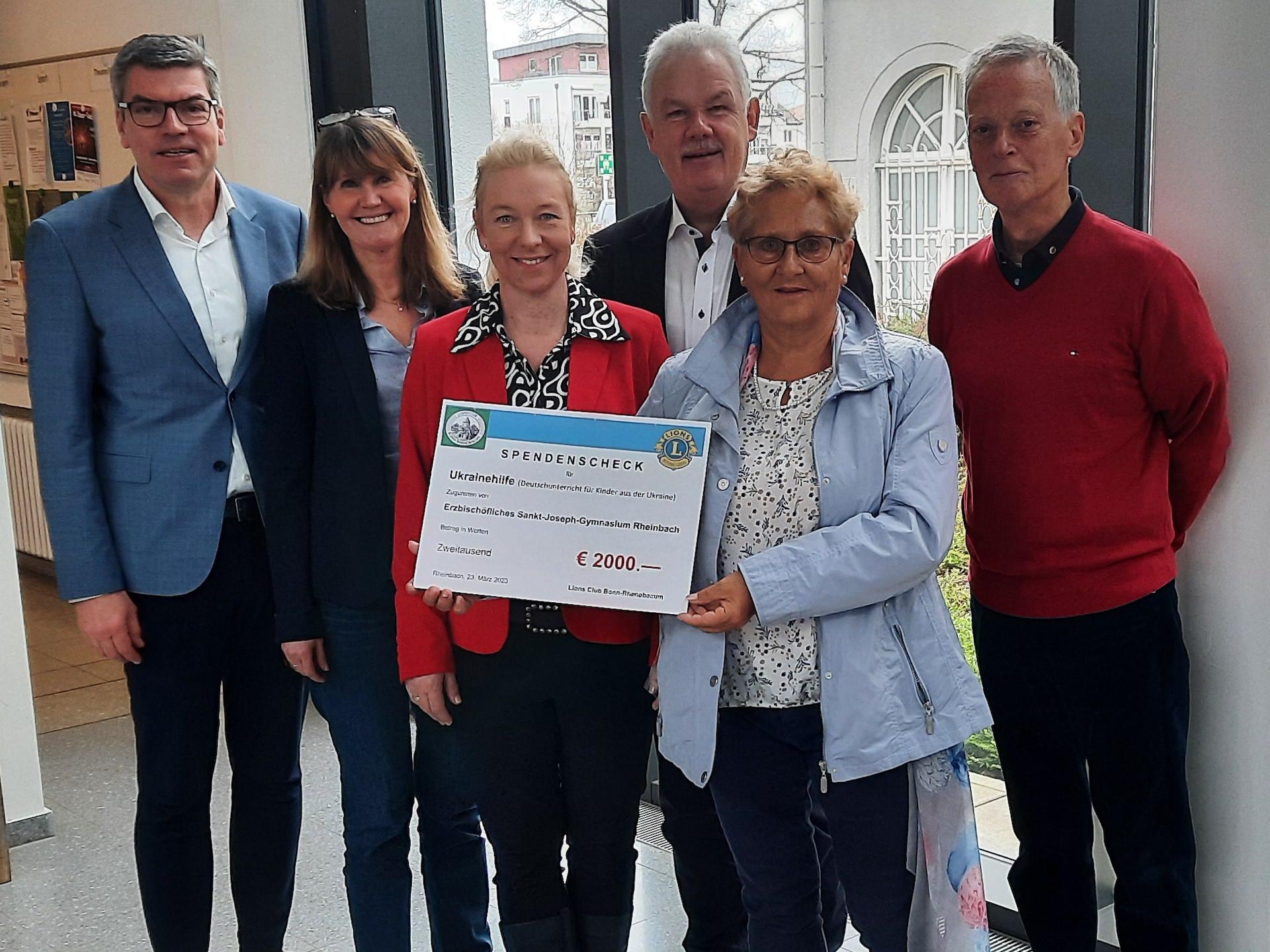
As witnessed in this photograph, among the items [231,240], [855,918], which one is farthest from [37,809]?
[855,918]

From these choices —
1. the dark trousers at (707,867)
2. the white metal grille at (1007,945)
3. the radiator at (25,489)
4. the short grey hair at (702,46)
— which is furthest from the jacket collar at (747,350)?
the radiator at (25,489)

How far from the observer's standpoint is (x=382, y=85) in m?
3.99

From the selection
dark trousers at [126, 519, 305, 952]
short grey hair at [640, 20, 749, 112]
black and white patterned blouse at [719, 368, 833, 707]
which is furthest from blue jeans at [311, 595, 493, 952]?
short grey hair at [640, 20, 749, 112]

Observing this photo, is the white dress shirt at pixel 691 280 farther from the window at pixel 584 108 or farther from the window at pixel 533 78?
the window at pixel 584 108

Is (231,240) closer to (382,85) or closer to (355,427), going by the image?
(355,427)

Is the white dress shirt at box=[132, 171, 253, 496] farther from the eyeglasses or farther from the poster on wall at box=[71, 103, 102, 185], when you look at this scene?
the poster on wall at box=[71, 103, 102, 185]

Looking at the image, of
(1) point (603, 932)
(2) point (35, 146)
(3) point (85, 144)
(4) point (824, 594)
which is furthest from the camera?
(2) point (35, 146)

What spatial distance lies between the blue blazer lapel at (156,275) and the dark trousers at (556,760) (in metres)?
0.74

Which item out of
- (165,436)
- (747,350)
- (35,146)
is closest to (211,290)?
(165,436)

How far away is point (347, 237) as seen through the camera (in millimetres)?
2295

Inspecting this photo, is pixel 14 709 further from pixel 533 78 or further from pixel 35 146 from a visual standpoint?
pixel 35 146

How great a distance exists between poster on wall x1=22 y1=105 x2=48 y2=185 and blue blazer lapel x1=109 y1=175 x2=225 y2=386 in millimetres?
3711

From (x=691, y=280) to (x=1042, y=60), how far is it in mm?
664

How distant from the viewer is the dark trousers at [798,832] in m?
1.95
